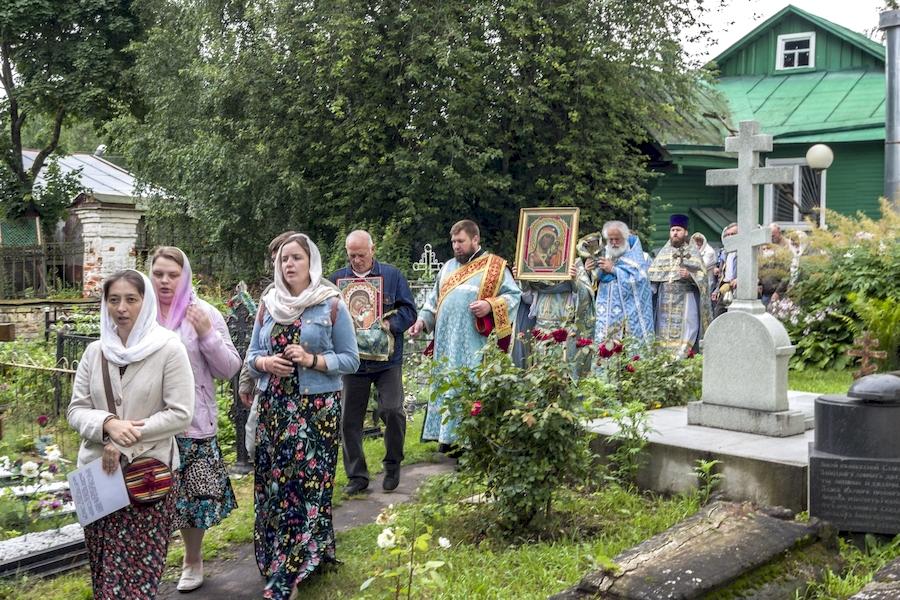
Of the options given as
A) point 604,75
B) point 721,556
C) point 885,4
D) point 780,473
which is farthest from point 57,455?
point 885,4

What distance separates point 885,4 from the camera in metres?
23.6

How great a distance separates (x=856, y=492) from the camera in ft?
15.5

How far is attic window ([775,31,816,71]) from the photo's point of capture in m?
21.4

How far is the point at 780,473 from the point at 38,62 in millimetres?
24263

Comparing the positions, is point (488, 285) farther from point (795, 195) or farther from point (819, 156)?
point (795, 195)

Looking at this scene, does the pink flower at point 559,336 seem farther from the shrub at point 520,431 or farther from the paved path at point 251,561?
the paved path at point 251,561

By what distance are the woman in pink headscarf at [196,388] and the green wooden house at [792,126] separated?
1540cm

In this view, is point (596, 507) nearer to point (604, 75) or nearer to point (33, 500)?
point (33, 500)

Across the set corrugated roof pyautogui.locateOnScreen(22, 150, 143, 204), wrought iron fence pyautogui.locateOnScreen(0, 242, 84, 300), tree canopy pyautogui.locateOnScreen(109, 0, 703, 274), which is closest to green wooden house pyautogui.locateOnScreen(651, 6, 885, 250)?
tree canopy pyautogui.locateOnScreen(109, 0, 703, 274)

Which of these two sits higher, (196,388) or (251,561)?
(196,388)

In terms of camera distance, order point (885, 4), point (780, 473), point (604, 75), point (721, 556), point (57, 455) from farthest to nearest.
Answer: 1. point (885, 4)
2. point (604, 75)
3. point (57, 455)
4. point (780, 473)
5. point (721, 556)

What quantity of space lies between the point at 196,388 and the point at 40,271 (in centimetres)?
1459

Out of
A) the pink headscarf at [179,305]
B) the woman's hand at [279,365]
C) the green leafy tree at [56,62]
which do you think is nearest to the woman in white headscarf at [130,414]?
the woman's hand at [279,365]

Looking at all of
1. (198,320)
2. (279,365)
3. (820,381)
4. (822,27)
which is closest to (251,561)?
(279,365)
